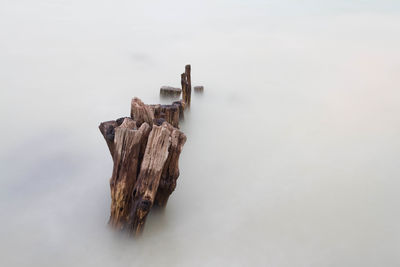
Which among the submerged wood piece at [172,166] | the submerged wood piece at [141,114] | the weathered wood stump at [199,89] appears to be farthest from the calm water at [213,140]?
the submerged wood piece at [141,114]

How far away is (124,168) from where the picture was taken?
8.91ft

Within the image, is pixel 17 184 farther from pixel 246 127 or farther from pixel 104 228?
Answer: pixel 246 127

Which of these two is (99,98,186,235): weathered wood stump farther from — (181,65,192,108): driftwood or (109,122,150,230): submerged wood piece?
(181,65,192,108): driftwood

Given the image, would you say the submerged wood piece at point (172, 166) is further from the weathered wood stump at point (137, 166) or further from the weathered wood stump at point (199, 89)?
the weathered wood stump at point (199, 89)

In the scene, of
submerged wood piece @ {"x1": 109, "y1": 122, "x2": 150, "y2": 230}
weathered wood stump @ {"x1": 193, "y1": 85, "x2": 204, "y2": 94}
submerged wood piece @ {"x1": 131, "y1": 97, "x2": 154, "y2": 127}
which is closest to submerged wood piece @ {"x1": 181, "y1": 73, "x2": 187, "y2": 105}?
weathered wood stump @ {"x1": 193, "y1": 85, "x2": 204, "y2": 94}

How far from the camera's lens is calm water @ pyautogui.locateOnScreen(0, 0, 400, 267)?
280 centimetres

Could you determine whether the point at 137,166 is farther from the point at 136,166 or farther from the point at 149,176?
the point at 149,176

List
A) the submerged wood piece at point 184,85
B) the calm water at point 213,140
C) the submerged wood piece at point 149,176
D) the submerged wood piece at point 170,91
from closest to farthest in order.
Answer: the submerged wood piece at point 149,176 → the calm water at point 213,140 → the submerged wood piece at point 184,85 → the submerged wood piece at point 170,91

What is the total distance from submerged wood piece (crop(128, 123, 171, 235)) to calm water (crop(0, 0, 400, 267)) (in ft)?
0.73

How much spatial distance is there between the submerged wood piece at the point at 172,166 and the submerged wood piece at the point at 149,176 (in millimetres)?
84

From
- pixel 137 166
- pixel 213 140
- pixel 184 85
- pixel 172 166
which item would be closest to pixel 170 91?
pixel 184 85

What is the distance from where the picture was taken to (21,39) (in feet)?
21.2

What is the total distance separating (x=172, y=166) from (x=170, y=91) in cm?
228

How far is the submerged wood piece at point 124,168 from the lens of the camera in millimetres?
2707
